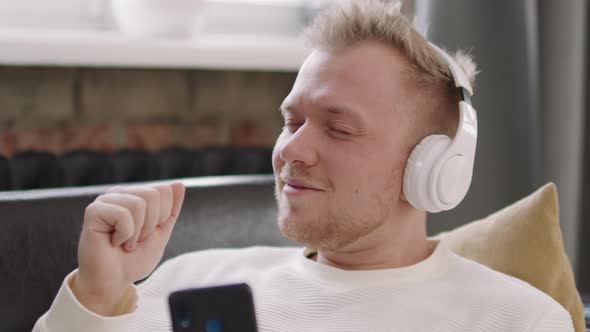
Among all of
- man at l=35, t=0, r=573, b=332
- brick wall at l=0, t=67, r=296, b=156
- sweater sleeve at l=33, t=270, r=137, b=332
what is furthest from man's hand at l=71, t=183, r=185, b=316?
brick wall at l=0, t=67, r=296, b=156

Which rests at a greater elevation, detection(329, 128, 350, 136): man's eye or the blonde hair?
the blonde hair

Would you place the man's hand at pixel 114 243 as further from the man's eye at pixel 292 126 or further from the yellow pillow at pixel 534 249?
the yellow pillow at pixel 534 249

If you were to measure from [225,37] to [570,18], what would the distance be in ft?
3.16

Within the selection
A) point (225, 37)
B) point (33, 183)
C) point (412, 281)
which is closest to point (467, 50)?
point (225, 37)

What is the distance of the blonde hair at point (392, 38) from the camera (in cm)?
123

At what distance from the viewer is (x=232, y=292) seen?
30.1 inches

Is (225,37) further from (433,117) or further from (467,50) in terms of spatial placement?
(433,117)

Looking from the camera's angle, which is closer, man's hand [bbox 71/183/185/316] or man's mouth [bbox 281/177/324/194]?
man's hand [bbox 71/183/185/316]

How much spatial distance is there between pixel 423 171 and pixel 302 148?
183mm

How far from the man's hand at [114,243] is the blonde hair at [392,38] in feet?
1.32

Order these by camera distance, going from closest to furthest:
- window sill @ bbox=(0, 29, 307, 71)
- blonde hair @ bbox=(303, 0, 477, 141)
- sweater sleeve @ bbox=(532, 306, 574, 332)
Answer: sweater sleeve @ bbox=(532, 306, 574, 332), blonde hair @ bbox=(303, 0, 477, 141), window sill @ bbox=(0, 29, 307, 71)

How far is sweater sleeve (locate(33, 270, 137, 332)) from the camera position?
37.5 inches

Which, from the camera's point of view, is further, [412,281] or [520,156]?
[520,156]

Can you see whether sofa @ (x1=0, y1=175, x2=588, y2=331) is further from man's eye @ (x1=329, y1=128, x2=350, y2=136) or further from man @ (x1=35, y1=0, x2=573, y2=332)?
man's eye @ (x1=329, y1=128, x2=350, y2=136)
